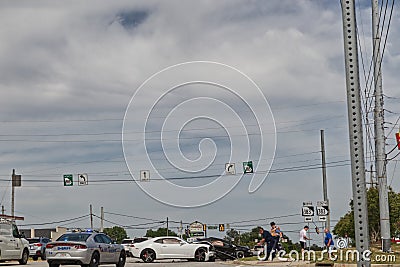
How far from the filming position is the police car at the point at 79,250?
23.7 m

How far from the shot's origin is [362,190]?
3350 mm

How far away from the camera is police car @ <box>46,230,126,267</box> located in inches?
932

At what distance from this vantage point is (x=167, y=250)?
36.4 meters

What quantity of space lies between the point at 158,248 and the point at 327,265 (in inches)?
487

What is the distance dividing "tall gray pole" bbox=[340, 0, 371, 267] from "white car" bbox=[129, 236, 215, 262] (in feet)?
109

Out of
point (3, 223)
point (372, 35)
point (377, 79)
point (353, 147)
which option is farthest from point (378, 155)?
point (353, 147)

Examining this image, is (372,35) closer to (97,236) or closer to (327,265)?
(327,265)

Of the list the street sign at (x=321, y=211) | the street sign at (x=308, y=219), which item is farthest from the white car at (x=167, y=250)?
the street sign at (x=321, y=211)

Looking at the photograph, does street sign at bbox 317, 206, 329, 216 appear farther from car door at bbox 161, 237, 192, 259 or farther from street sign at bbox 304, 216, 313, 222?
car door at bbox 161, 237, 192, 259

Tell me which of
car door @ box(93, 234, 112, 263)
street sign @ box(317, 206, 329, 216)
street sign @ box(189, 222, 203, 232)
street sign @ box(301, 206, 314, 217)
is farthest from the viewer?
street sign @ box(189, 222, 203, 232)

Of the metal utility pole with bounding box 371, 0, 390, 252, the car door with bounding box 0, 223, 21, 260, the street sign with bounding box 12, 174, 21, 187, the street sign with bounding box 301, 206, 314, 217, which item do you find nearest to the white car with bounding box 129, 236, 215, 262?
the street sign with bounding box 301, 206, 314, 217

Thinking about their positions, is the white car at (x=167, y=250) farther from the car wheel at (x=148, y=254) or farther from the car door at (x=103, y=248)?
the car door at (x=103, y=248)

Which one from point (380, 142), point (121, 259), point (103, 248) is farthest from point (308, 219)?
point (103, 248)

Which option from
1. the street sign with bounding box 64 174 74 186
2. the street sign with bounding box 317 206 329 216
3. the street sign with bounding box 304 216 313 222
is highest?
the street sign with bounding box 64 174 74 186
